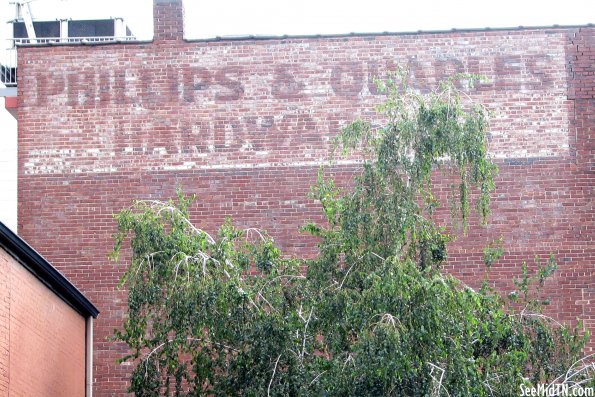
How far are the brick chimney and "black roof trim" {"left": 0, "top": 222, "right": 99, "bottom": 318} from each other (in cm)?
569

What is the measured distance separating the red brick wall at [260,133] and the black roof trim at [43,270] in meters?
1.69

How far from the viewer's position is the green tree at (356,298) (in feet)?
49.7

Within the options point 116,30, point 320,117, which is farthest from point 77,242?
point 116,30

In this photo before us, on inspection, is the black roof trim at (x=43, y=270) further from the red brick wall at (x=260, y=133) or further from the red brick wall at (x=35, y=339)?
the red brick wall at (x=260, y=133)

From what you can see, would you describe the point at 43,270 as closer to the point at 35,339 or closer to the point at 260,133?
the point at 35,339

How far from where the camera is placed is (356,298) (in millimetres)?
15922

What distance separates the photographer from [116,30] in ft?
94.9

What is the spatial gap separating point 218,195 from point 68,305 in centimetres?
416

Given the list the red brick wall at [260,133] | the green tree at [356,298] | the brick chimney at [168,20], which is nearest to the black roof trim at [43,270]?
the green tree at [356,298]

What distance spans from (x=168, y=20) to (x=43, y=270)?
25.8 ft

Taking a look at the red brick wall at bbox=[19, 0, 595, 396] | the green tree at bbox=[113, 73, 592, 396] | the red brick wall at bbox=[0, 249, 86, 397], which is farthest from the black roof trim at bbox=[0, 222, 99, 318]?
the red brick wall at bbox=[19, 0, 595, 396]

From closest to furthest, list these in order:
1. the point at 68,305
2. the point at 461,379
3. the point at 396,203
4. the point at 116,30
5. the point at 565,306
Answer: the point at 461,379
the point at 396,203
the point at 68,305
the point at 565,306
the point at 116,30

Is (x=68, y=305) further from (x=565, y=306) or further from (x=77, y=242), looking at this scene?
(x=565, y=306)

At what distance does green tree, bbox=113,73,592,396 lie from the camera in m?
15.2
